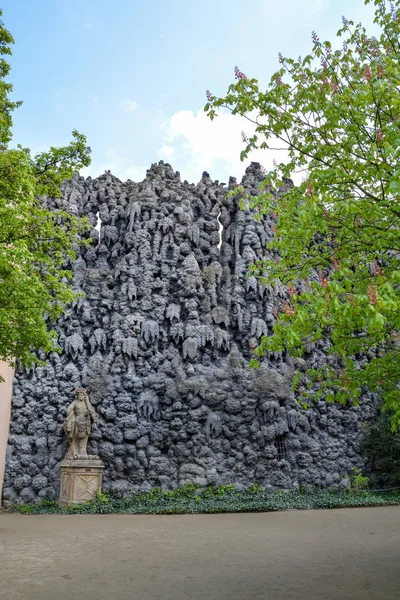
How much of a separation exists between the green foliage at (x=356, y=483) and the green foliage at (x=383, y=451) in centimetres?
57

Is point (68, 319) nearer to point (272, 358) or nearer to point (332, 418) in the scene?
point (272, 358)

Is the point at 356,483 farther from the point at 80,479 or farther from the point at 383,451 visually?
the point at 80,479

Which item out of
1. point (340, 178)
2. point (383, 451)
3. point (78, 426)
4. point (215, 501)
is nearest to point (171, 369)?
point (78, 426)

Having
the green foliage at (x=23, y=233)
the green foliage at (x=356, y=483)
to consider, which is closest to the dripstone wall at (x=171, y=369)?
the green foliage at (x=356, y=483)

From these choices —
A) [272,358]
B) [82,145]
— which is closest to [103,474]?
[272,358]

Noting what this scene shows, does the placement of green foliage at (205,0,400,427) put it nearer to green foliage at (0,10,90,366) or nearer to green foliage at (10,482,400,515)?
green foliage at (0,10,90,366)

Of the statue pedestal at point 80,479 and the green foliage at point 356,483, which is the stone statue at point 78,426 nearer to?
the statue pedestal at point 80,479

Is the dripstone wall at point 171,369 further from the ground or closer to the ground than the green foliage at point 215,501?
further from the ground

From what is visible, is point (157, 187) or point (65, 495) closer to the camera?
point (65, 495)

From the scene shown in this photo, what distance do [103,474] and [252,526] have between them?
5.61 metres

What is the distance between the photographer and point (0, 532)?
905 centimetres

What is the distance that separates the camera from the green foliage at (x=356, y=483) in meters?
14.5

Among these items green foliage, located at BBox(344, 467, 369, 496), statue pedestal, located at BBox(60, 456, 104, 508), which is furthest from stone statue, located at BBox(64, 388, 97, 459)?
green foliage, located at BBox(344, 467, 369, 496)

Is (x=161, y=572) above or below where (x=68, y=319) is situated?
below
